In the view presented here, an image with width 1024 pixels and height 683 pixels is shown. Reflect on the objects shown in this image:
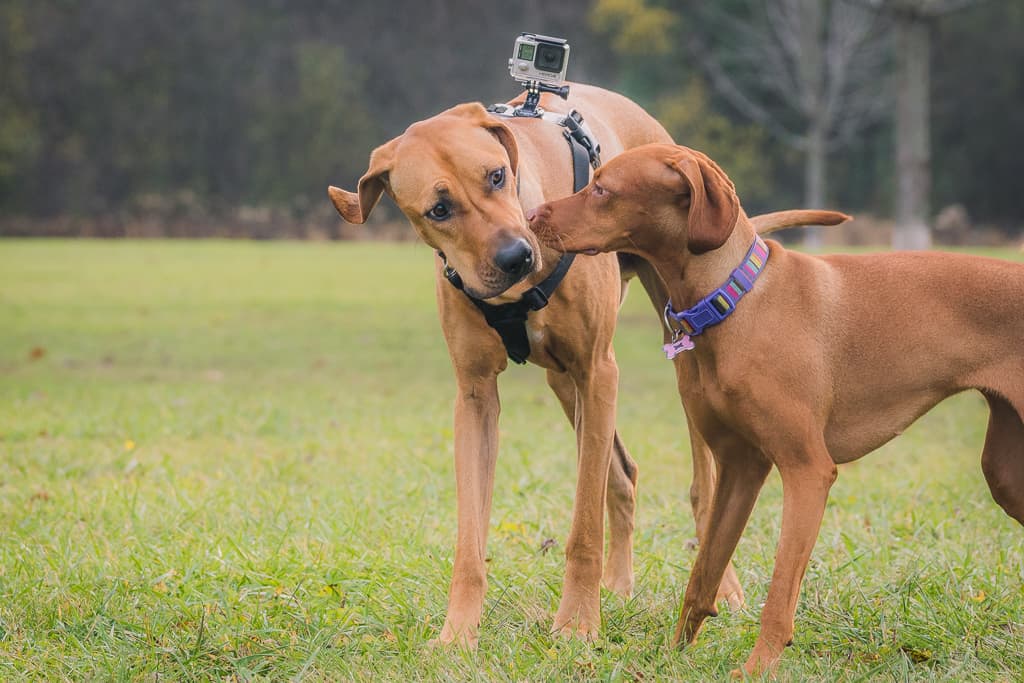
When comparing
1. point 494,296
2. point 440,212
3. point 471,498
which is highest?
point 440,212

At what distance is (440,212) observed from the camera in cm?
392

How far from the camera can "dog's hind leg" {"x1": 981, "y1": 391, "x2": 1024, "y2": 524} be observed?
3840mm

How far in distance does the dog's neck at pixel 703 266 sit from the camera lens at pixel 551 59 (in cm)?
164

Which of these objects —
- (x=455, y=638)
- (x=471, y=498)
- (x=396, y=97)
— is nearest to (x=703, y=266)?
(x=471, y=498)

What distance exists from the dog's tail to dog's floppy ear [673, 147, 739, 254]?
52 cm

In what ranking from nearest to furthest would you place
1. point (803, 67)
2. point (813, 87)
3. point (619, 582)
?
point (619, 582) → point (803, 67) → point (813, 87)

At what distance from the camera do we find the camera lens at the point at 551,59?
4.94m

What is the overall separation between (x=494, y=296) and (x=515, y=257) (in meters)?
0.17

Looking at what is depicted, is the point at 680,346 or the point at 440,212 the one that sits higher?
the point at 440,212

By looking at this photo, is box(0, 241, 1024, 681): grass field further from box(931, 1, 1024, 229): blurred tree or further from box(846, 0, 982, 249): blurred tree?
box(931, 1, 1024, 229): blurred tree

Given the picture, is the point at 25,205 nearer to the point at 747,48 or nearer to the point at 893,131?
the point at 747,48

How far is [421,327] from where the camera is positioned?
15.9 metres

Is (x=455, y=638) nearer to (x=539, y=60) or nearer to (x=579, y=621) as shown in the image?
(x=579, y=621)

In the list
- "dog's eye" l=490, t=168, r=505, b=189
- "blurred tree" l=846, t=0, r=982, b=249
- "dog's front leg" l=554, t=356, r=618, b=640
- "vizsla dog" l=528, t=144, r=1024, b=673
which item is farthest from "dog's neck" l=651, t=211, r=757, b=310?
"blurred tree" l=846, t=0, r=982, b=249
